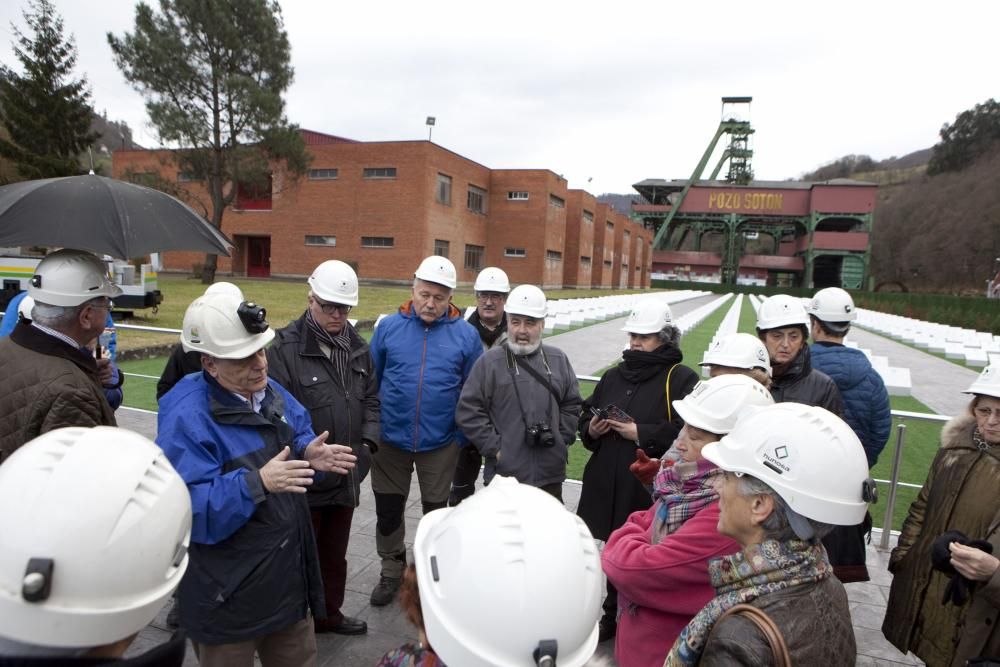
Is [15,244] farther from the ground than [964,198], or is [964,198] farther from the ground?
[964,198]

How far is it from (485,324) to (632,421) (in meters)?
1.91

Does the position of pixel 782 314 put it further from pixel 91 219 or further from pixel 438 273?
pixel 91 219

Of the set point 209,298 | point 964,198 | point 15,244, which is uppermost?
point 964,198

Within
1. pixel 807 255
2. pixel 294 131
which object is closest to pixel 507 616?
pixel 294 131

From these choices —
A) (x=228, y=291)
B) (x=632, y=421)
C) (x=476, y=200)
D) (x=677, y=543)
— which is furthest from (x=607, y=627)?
(x=476, y=200)

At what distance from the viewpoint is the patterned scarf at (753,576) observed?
1404mm

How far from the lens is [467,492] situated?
433cm

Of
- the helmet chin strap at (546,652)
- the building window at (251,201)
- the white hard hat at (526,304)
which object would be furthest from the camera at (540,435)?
the building window at (251,201)

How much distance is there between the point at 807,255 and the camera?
209 ft

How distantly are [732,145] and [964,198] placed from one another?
3051cm

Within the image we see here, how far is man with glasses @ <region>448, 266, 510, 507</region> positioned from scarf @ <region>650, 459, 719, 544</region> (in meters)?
2.38

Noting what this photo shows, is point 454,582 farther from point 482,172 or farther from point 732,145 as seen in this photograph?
point 732,145

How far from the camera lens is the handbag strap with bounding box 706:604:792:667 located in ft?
4.21

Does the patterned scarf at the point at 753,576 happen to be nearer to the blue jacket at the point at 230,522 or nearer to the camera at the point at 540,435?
the blue jacket at the point at 230,522
